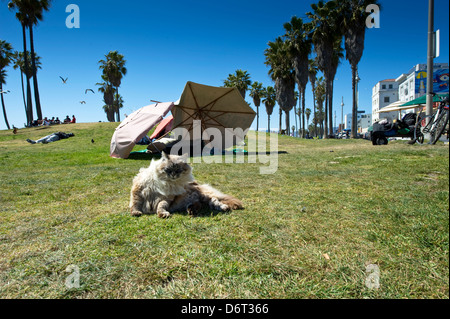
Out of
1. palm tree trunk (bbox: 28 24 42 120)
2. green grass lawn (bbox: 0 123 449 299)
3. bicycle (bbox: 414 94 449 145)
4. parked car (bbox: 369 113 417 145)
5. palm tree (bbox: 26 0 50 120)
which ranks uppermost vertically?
palm tree (bbox: 26 0 50 120)

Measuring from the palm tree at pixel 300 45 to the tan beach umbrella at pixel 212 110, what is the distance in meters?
21.2

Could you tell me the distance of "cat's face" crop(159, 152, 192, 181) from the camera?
3.72 meters

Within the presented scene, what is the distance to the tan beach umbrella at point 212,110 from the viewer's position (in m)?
11.4

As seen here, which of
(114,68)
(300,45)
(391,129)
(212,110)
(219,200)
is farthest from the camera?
(114,68)

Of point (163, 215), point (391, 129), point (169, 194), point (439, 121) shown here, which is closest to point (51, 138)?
point (169, 194)

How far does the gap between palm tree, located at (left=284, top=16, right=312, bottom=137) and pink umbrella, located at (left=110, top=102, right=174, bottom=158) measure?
23104 millimetres

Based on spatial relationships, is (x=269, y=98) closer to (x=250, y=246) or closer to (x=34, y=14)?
(x=34, y=14)

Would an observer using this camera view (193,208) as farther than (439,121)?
Yes

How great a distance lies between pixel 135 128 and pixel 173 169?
29.7ft

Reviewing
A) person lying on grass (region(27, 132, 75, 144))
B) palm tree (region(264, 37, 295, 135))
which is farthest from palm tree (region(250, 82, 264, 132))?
person lying on grass (region(27, 132, 75, 144))

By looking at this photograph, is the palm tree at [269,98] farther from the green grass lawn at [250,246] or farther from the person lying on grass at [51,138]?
the green grass lawn at [250,246]

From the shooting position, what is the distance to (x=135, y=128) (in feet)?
38.7

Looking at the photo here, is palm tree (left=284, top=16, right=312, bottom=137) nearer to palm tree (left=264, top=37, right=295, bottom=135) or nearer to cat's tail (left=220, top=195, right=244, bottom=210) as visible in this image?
palm tree (left=264, top=37, right=295, bottom=135)

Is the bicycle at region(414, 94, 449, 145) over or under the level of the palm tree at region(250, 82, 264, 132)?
under
